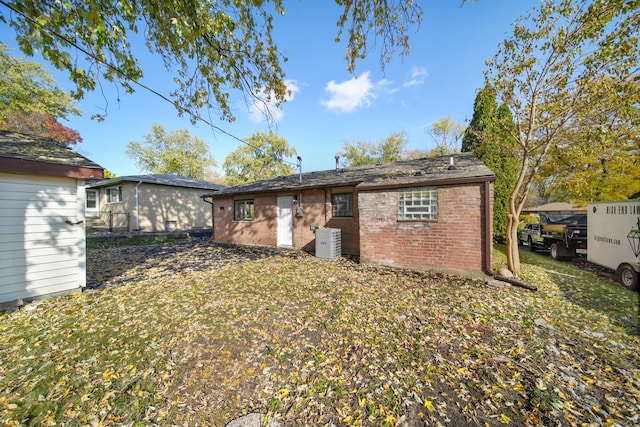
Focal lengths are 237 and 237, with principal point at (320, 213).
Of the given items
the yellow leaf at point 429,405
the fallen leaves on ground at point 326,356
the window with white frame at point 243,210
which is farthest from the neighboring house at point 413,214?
the yellow leaf at point 429,405

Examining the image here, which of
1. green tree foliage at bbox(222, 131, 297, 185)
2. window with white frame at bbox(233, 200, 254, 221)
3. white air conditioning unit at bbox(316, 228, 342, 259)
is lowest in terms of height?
A: white air conditioning unit at bbox(316, 228, 342, 259)

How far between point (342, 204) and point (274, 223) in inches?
145

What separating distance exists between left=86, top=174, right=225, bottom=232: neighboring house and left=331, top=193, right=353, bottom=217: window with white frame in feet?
42.0

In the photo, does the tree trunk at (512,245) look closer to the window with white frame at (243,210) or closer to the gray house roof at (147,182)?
the window with white frame at (243,210)

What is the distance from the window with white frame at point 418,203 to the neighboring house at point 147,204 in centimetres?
1597

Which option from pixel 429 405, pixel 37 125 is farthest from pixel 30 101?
pixel 429 405

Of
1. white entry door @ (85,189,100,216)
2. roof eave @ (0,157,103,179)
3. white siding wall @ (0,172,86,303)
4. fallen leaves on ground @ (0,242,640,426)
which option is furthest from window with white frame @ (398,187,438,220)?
white entry door @ (85,189,100,216)

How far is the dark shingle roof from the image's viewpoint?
4.38 meters

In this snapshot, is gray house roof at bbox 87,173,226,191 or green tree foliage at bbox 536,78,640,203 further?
gray house roof at bbox 87,173,226,191

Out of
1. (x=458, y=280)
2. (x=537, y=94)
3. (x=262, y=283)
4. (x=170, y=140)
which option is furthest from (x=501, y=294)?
(x=170, y=140)

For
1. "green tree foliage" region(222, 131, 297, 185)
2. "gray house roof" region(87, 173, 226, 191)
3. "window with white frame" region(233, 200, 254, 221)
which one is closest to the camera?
"window with white frame" region(233, 200, 254, 221)

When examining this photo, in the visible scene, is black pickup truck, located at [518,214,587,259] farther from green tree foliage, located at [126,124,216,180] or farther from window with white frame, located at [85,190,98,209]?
green tree foliage, located at [126,124,216,180]

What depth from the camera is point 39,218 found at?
14.9ft

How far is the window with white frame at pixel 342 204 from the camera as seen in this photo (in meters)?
9.49
